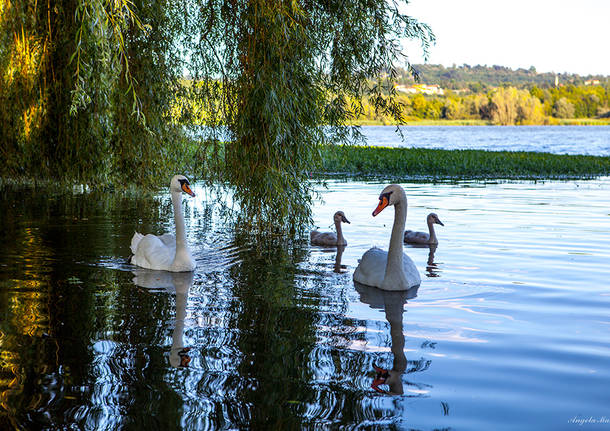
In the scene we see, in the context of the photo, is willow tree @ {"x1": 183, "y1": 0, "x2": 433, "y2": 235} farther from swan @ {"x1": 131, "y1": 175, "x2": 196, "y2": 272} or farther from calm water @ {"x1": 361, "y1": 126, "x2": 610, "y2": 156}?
calm water @ {"x1": 361, "y1": 126, "x2": 610, "y2": 156}

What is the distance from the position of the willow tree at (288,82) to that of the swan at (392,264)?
1.66 m

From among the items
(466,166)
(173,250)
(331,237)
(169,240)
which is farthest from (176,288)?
(466,166)

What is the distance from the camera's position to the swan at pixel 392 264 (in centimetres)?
943

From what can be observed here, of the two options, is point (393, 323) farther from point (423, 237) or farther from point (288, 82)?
point (423, 237)

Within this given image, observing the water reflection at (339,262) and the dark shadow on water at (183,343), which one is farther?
the water reflection at (339,262)

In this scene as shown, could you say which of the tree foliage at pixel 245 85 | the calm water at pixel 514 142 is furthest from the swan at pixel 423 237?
the calm water at pixel 514 142

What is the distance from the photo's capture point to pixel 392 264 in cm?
948

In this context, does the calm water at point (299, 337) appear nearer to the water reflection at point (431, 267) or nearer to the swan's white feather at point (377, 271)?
the water reflection at point (431, 267)

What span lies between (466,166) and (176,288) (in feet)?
88.9

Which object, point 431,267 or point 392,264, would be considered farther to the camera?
point 431,267

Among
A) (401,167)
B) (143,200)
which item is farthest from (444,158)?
(143,200)

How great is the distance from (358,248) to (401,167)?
21.8 meters

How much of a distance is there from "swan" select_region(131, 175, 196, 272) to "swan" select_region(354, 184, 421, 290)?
8.25ft

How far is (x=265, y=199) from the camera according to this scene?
11.2 meters
